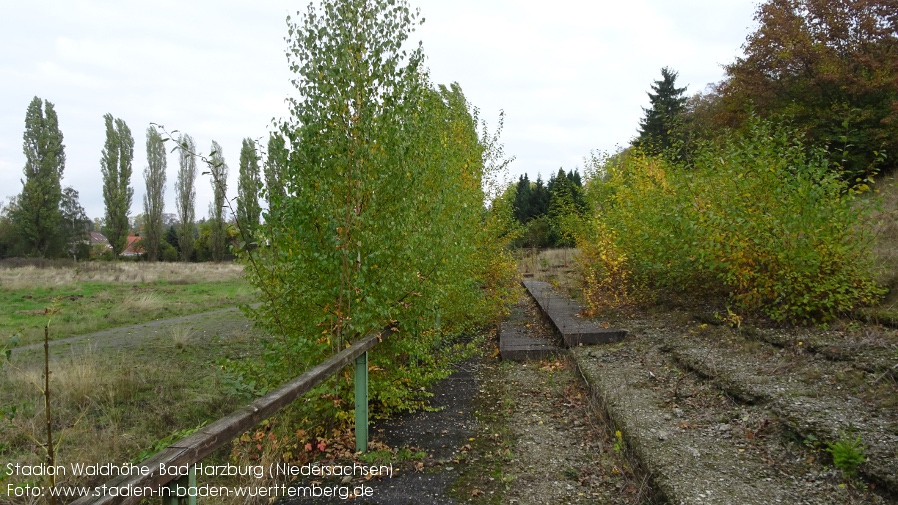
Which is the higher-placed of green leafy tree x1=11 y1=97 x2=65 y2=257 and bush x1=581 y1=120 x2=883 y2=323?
green leafy tree x1=11 y1=97 x2=65 y2=257

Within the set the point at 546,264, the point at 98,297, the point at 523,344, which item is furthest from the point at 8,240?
the point at 523,344

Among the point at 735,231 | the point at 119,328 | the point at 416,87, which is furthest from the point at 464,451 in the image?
the point at 119,328

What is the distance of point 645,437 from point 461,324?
5.34 m

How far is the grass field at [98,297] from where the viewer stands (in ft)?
43.1

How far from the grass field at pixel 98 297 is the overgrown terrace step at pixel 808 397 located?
7.98 metres

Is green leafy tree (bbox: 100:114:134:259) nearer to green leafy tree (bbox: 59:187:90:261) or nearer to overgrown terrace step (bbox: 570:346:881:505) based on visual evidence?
green leafy tree (bbox: 59:187:90:261)

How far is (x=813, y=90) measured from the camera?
1212cm

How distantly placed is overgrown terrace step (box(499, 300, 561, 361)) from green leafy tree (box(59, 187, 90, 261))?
38.4 metres

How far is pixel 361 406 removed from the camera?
12.7 feet

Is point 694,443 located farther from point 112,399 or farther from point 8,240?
point 8,240

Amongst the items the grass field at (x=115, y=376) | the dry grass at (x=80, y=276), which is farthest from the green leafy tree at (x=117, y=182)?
the grass field at (x=115, y=376)

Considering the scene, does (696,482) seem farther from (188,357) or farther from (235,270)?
(235,270)

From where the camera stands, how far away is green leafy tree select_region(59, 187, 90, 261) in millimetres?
37250

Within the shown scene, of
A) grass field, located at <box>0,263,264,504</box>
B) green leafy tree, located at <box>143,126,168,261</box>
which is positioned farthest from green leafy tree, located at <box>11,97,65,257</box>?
grass field, located at <box>0,263,264,504</box>
